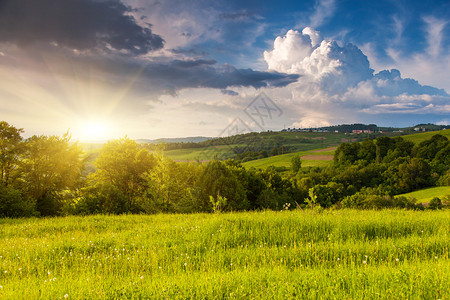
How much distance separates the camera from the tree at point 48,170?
77.3 feet

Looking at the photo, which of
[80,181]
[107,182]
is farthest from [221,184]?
[80,181]

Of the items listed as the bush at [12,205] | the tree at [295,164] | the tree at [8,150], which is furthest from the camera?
the tree at [295,164]

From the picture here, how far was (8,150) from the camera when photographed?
2312 centimetres

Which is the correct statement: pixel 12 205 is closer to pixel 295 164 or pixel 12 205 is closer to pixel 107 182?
pixel 107 182

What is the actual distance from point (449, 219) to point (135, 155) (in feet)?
89.8

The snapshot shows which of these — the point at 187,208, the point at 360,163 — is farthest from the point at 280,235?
the point at 360,163

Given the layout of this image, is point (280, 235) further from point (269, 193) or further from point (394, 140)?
point (394, 140)

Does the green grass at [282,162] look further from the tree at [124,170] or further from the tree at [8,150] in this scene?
the tree at [8,150]

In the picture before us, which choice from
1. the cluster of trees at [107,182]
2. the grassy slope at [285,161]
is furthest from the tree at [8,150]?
the grassy slope at [285,161]

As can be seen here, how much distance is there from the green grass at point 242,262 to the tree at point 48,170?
15998 millimetres

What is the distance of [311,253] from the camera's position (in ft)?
19.4

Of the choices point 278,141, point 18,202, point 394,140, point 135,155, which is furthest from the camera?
point 278,141

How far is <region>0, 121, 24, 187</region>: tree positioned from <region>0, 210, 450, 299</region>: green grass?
1706cm

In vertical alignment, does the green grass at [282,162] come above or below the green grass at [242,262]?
below
